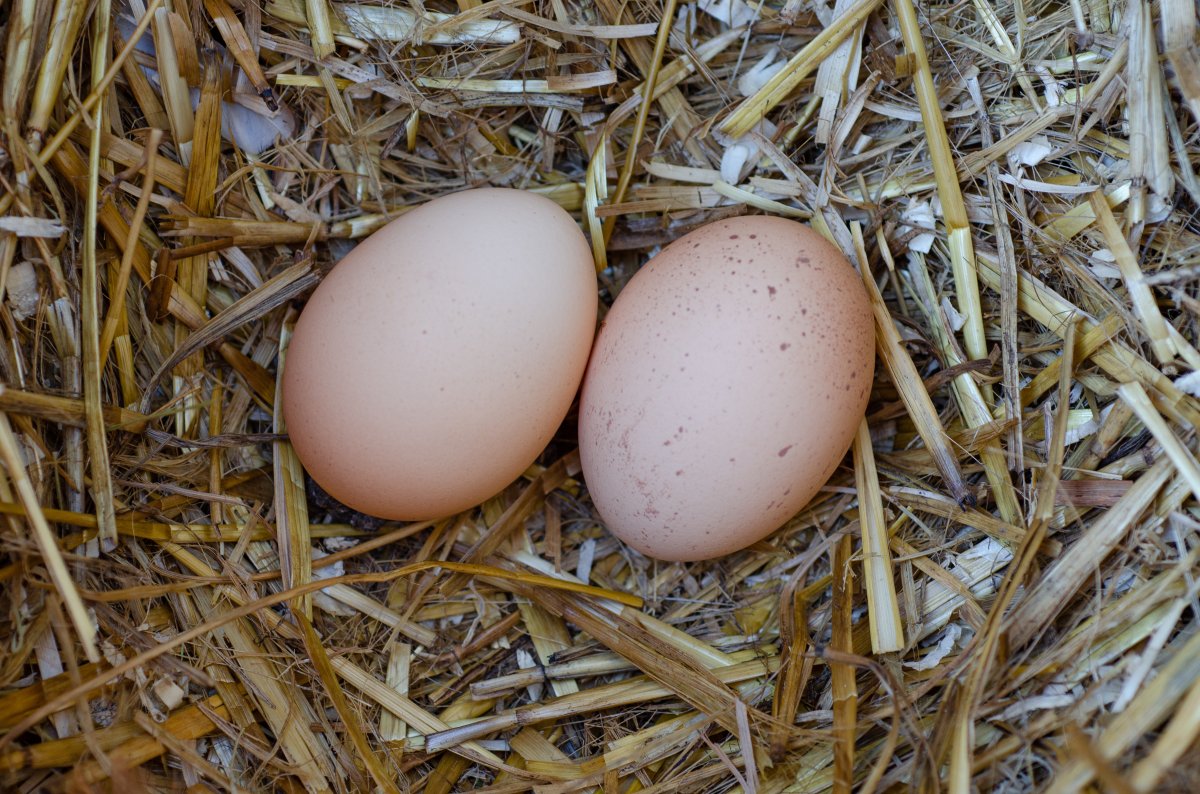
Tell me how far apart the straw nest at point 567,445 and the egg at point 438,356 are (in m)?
0.17

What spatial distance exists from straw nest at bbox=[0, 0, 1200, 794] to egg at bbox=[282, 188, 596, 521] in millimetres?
170

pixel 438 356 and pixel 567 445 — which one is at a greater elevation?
pixel 438 356

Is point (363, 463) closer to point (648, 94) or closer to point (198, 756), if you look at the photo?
point (198, 756)

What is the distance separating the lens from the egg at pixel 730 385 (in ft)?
4.24

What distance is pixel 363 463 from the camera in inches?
52.6

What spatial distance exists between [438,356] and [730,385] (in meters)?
0.45

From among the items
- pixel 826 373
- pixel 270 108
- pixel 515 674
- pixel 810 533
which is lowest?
pixel 515 674

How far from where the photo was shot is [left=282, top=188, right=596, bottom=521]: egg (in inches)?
51.6

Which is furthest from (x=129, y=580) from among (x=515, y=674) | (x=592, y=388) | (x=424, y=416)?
(x=592, y=388)

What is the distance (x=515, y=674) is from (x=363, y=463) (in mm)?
471

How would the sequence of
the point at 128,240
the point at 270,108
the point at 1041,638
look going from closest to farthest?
the point at 1041,638 → the point at 128,240 → the point at 270,108

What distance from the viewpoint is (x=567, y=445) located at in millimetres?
1706

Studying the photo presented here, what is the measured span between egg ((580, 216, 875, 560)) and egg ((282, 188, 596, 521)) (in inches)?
5.0

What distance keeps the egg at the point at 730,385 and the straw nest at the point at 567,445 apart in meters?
0.16
